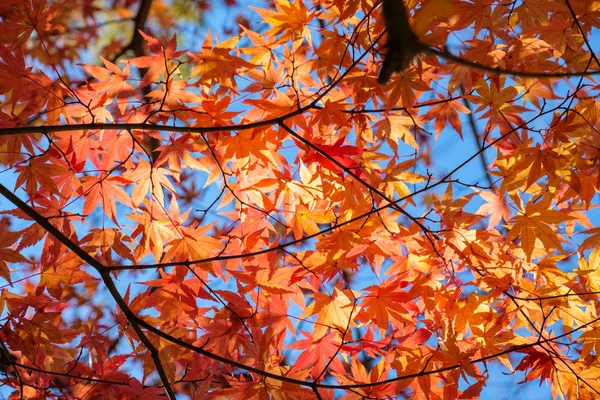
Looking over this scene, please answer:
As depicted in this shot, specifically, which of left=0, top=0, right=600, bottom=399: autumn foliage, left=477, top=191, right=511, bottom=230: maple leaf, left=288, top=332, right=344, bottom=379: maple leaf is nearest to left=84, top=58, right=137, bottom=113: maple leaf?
left=0, top=0, right=600, bottom=399: autumn foliage

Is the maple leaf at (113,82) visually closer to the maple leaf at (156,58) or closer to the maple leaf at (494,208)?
the maple leaf at (156,58)

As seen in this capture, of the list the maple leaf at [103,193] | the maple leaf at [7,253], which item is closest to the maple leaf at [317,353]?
the maple leaf at [103,193]

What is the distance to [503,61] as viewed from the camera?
2082mm

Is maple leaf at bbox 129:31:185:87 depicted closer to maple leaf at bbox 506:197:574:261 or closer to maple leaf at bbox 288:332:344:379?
maple leaf at bbox 288:332:344:379

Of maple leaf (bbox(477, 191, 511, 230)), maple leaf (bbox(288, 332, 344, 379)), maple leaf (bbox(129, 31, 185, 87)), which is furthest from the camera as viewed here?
maple leaf (bbox(477, 191, 511, 230))

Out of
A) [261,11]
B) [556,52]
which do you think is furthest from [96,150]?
[556,52]

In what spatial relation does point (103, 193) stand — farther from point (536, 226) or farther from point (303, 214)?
point (536, 226)

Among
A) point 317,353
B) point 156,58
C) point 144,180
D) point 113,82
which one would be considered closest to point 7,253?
point 144,180

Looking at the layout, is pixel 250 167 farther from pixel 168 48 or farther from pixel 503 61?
pixel 503 61

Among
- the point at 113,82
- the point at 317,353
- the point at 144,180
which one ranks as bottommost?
the point at 317,353

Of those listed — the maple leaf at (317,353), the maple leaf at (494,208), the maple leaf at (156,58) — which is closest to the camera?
the maple leaf at (156,58)

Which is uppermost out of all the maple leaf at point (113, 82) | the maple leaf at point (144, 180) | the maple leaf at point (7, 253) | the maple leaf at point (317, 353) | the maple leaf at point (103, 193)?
the maple leaf at point (113, 82)

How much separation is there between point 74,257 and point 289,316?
2.58 ft

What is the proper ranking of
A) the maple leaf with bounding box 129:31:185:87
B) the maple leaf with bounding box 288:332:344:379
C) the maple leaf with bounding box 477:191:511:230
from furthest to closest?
the maple leaf with bounding box 477:191:511:230 < the maple leaf with bounding box 288:332:344:379 < the maple leaf with bounding box 129:31:185:87
